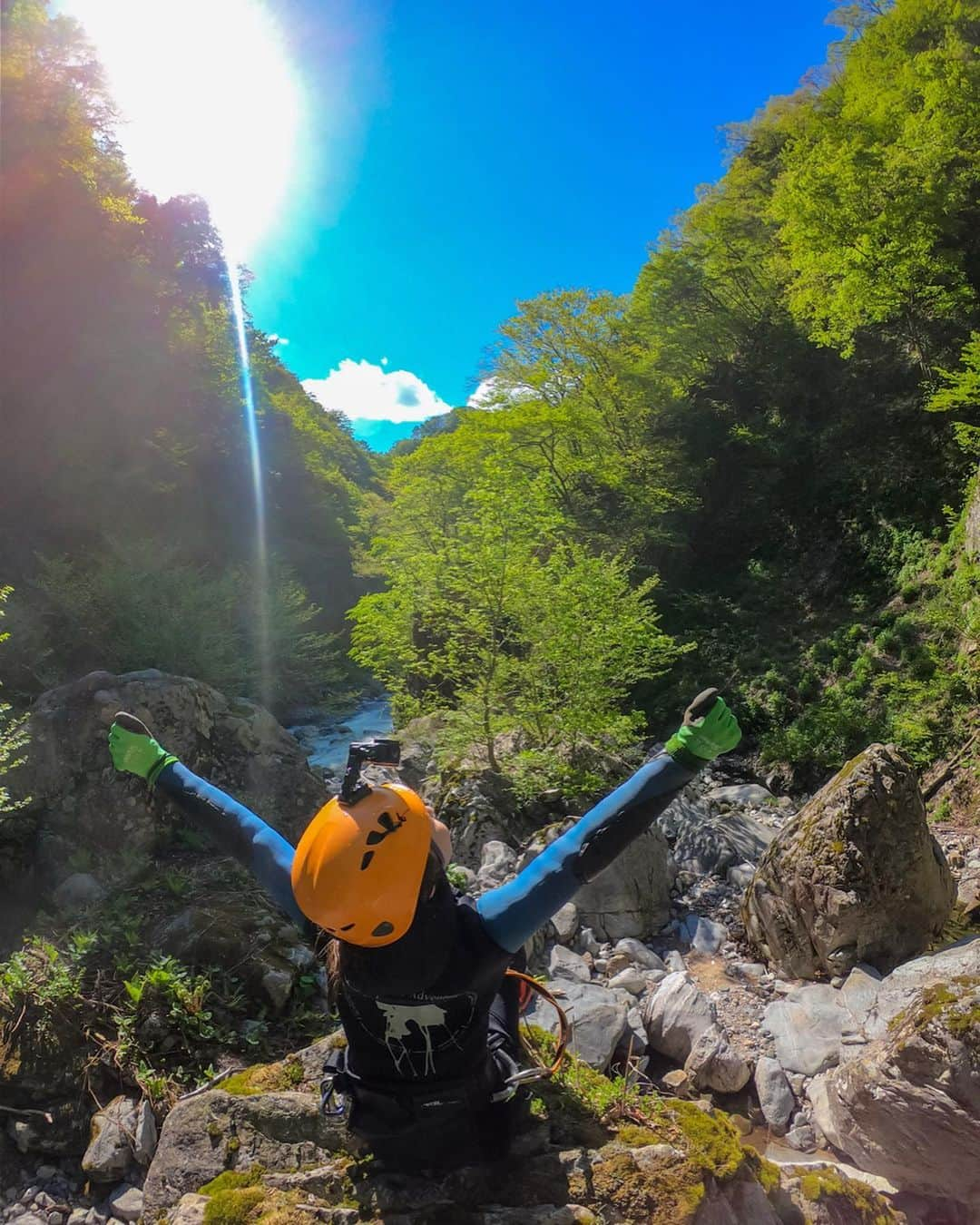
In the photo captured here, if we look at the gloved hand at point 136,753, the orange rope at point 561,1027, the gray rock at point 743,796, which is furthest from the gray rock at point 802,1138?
the gray rock at point 743,796

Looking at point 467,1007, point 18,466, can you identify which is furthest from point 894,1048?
point 18,466

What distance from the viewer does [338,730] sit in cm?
1569

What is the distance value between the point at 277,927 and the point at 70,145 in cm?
1853

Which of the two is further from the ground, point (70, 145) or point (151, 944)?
point (70, 145)

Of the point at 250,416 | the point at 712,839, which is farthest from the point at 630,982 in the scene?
the point at 250,416

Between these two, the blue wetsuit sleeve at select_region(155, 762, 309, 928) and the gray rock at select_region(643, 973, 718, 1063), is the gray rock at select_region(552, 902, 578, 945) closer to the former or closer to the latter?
the gray rock at select_region(643, 973, 718, 1063)

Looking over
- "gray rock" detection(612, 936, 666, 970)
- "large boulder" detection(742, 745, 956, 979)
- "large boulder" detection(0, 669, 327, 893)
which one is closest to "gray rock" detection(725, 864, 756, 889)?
"large boulder" detection(742, 745, 956, 979)

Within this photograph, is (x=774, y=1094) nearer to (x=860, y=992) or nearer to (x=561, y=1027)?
(x=860, y=992)

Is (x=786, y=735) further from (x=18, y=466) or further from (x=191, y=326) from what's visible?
(x=191, y=326)

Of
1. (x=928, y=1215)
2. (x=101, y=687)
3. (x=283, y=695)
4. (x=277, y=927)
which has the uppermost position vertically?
(x=283, y=695)

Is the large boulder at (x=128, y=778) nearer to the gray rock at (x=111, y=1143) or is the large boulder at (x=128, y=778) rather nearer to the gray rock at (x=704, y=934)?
the gray rock at (x=111, y=1143)

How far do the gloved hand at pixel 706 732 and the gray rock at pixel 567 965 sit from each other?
11.9 ft

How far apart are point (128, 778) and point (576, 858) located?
5154mm

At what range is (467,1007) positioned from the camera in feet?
4.96
